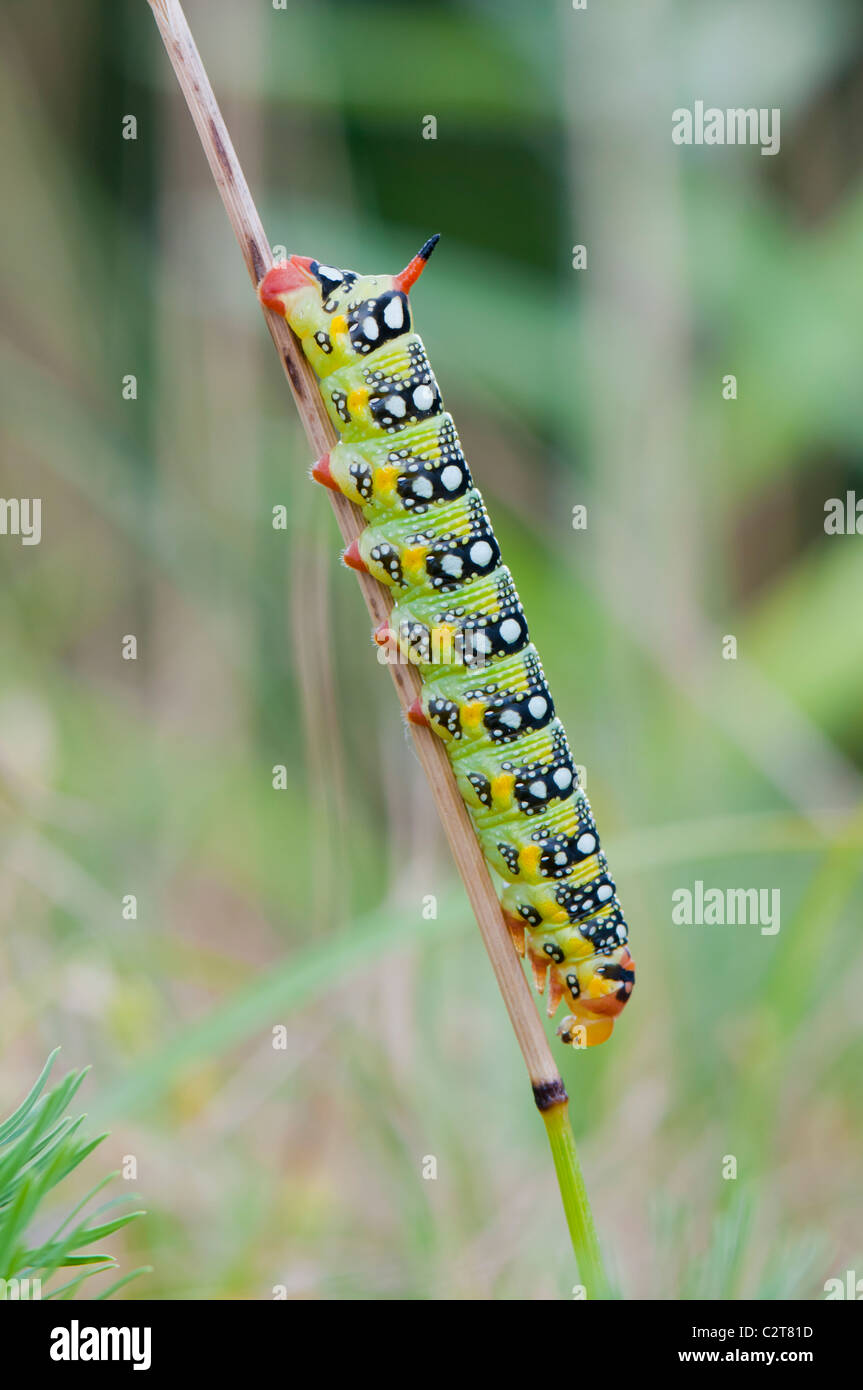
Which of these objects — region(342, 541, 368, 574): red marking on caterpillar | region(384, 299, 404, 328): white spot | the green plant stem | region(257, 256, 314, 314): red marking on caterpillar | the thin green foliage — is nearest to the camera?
the thin green foliage

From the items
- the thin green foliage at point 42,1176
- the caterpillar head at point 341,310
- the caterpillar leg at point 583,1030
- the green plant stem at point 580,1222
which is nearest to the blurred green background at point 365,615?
the caterpillar leg at point 583,1030

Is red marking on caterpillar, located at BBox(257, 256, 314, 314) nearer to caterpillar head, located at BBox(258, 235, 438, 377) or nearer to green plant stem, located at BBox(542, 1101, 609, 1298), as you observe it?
caterpillar head, located at BBox(258, 235, 438, 377)

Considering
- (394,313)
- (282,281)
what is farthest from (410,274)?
(282,281)

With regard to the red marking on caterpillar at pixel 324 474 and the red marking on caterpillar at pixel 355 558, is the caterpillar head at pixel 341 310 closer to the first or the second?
the red marking on caterpillar at pixel 324 474

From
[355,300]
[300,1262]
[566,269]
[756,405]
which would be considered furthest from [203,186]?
[300,1262]

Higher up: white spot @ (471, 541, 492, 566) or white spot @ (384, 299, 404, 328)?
white spot @ (384, 299, 404, 328)

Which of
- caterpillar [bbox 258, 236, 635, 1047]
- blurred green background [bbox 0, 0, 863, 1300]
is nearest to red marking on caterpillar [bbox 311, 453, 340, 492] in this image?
caterpillar [bbox 258, 236, 635, 1047]

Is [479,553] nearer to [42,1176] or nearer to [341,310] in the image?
[341,310]

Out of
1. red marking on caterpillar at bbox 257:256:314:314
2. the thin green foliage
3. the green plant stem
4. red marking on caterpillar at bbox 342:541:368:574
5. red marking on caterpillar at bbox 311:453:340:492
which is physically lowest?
the green plant stem
